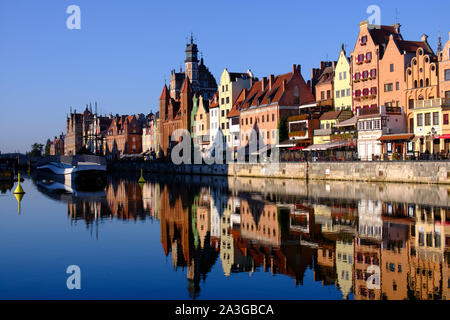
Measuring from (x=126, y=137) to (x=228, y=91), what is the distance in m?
66.2

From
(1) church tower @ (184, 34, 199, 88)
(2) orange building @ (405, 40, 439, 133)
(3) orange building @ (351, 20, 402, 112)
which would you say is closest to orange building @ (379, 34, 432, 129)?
(2) orange building @ (405, 40, 439, 133)

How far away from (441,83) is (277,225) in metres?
35.5

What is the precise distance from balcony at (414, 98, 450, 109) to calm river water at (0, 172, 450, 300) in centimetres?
1690

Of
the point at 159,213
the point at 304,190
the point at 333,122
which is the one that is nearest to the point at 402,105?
the point at 333,122

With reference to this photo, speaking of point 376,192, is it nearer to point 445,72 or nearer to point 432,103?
point 432,103

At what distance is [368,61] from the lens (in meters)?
65.9

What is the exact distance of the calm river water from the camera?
15656 millimetres

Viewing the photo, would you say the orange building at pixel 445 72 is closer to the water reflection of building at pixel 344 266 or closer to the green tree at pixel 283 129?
the green tree at pixel 283 129

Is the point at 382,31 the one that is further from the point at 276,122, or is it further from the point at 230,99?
the point at 230,99

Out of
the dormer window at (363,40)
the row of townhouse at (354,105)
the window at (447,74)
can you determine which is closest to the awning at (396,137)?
the row of townhouse at (354,105)

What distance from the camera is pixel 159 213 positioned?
35.1m

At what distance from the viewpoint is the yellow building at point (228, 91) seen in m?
96.5

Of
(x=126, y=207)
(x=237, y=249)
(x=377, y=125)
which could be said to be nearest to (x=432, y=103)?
(x=377, y=125)
